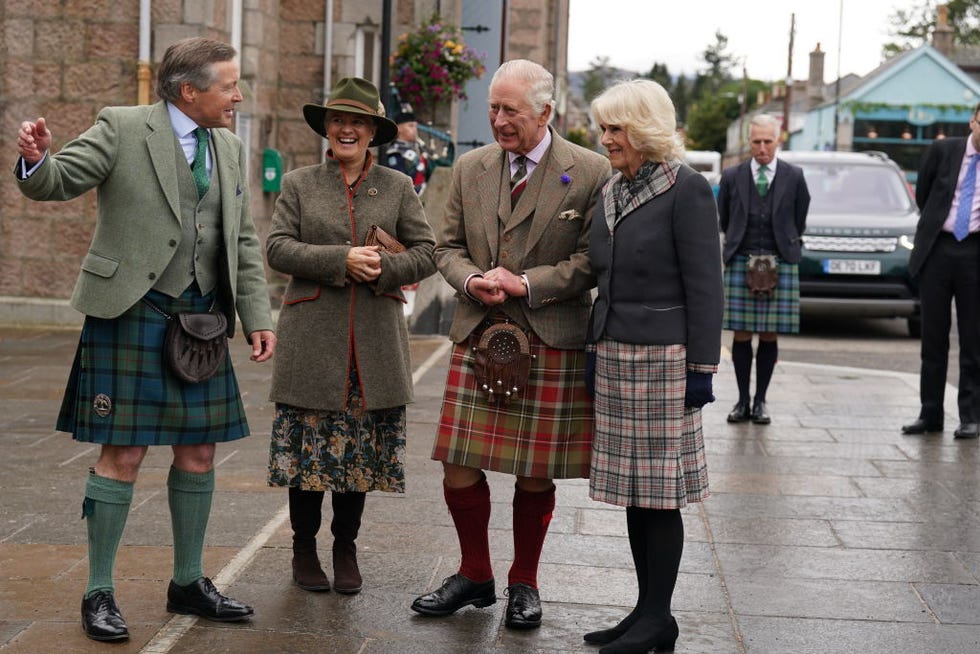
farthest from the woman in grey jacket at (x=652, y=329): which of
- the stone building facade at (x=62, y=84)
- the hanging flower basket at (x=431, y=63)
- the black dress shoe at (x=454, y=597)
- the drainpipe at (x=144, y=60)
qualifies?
the hanging flower basket at (x=431, y=63)

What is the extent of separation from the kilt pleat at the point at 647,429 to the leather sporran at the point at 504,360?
0.27 meters

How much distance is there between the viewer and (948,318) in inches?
352

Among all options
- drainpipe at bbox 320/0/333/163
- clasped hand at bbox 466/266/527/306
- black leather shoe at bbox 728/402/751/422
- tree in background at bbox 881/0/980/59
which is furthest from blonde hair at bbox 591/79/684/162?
tree in background at bbox 881/0/980/59

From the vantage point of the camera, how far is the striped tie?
490cm

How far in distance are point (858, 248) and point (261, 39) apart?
21.4 ft

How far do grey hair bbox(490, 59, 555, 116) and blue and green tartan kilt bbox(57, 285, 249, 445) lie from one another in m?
1.32

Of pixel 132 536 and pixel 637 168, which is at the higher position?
pixel 637 168

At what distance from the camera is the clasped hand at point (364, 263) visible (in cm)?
497

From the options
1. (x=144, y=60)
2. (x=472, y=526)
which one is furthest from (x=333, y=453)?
(x=144, y=60)

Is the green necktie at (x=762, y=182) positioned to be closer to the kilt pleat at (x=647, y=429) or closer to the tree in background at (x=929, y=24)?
the kilt pleat at (x=647, y=429)

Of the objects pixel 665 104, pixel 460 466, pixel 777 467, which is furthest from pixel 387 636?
pixel 777 467

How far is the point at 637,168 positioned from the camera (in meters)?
4.62

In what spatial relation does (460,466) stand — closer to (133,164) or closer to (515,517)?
(515,517)

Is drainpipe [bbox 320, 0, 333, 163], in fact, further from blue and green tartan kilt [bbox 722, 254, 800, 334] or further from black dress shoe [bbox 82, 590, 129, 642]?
black dress shoe [bbox 82, 590, 129, 642]
